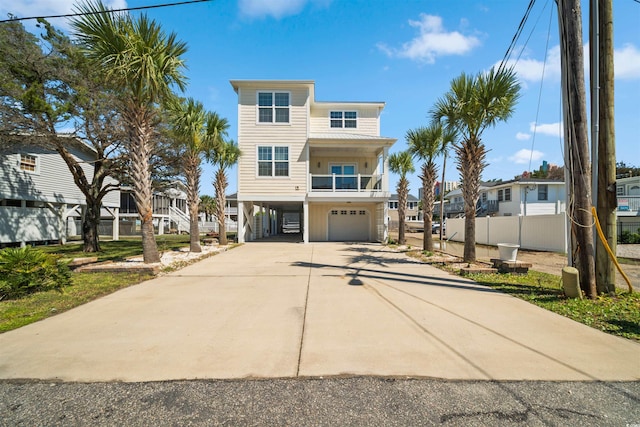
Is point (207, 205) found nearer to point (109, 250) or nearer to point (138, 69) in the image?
point (109, 250)

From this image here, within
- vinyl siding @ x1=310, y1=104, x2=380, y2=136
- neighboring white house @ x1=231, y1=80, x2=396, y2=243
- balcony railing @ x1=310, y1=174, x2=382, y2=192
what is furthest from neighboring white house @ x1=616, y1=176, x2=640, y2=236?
vinyl siding @ x1=310, y1=104, x2=380, y2=136

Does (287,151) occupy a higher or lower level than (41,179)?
higher

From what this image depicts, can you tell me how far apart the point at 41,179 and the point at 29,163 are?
1086 millimetres

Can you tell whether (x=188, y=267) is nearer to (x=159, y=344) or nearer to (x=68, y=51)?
(x=159, y=344)

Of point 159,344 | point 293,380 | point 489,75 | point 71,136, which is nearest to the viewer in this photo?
point 293,380

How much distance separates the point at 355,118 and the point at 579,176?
16219 millimetres

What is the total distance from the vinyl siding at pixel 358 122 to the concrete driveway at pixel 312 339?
622 inches

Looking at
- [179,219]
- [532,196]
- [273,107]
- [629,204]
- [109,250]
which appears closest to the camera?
[109,250]

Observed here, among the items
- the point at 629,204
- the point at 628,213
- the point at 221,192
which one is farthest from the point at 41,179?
the point at 629,204

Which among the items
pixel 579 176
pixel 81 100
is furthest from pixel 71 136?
pixel 579 176

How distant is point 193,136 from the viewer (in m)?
13.2

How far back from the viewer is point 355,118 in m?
20.6

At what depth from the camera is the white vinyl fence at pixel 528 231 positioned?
13.9 meters

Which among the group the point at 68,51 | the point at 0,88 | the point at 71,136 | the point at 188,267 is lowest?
the point at 188,267
